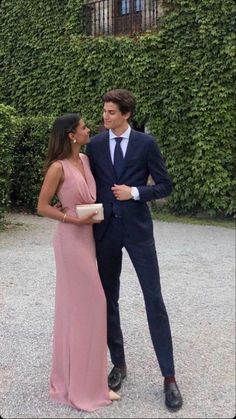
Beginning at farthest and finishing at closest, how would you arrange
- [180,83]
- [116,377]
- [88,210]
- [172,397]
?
[180,83] → [116,377] → [172,397] → [88,210]

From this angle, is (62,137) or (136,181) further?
(136,181)

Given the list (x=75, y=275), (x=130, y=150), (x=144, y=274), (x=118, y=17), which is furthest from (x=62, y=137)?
(x=118, y=17)

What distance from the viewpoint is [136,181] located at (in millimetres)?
3201

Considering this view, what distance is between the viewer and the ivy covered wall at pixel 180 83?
1083cm

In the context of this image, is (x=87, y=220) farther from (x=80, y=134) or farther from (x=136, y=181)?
(x=80, y=134)

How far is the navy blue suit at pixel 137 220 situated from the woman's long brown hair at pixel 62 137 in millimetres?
236

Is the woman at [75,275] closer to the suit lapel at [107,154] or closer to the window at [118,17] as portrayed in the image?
the suit lapel at [107,154]

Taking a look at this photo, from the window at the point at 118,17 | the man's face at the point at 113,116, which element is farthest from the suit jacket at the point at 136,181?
the window at the point at 118,17

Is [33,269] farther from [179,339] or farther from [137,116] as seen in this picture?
[137,116]

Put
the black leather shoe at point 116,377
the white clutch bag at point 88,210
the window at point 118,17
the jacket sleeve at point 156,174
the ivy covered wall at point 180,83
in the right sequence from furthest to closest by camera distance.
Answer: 1. the window at point 118,17
2. the ivy covered wall at point 180,83
3. the black leather shoe at point 116,377
4. the jacket sleeve at point 156,174
5. the white clutch bag at point 88,210

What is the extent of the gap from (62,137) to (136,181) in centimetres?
55

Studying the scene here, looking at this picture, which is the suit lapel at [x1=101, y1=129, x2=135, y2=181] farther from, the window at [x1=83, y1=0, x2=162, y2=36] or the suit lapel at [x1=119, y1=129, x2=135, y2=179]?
the window at [x1=83, y1=0, x2=162, y2=36]

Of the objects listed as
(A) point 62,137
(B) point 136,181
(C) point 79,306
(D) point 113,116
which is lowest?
(C) point 79,306

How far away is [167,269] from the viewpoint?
683cm
